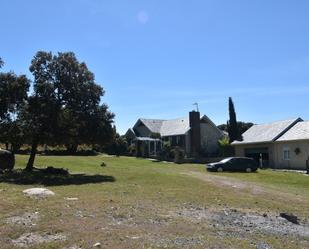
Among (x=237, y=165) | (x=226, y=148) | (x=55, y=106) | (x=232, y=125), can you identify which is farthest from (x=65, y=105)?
(x=232, y=125)

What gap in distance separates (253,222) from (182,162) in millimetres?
51230

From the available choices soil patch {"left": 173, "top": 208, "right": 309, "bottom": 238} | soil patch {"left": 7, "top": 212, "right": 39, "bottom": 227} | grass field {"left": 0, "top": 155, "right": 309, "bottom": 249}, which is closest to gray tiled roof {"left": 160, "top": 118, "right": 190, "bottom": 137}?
grass field {"left": 0, "top": 155, "right": 309, "bottom": 249}

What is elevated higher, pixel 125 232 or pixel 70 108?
pixel 70 108

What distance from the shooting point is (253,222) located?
15812 mm

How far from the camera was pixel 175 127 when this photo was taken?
8269cm

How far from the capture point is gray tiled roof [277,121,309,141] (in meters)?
53.8

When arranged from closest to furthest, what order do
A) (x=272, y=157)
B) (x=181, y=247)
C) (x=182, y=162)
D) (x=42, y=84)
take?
(x=181, y=247) → (x=42, y=84) → (x=272, y=157) → (x=182, y=162)

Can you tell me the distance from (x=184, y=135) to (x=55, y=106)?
4477 centimetres

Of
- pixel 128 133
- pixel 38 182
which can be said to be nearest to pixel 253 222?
pixel 38 182

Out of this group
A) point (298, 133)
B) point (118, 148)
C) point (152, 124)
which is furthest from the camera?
point (152, 124)

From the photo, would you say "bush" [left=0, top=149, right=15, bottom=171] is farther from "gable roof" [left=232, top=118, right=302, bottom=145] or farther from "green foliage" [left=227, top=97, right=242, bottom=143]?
"green foliage" [left=227, top=97, right=242, bottom=143]

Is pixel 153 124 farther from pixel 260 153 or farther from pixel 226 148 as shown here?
pixel 260 153

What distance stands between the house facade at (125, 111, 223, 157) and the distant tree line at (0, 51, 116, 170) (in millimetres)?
41240

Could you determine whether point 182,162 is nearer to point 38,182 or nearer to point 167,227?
point 38,182
